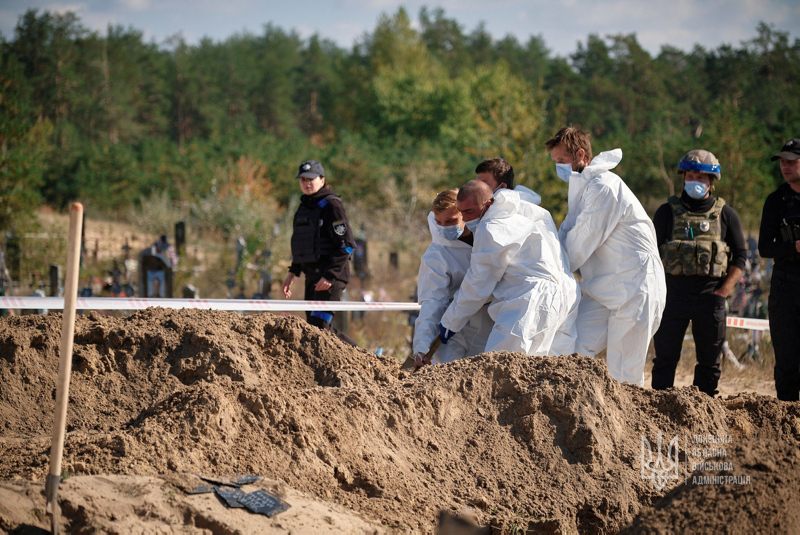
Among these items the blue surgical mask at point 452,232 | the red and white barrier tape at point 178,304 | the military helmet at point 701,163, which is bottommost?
the red and white barrier tape at point 178,304

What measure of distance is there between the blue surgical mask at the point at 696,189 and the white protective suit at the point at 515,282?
1.12m

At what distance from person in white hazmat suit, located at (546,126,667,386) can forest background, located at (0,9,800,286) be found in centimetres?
990

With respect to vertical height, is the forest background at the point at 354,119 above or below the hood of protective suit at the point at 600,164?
above

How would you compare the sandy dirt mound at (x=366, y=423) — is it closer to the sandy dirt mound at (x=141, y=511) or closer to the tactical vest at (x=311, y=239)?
the sandy dirt mound at (x=141, y=511)

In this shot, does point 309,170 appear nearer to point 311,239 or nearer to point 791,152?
point 311,239

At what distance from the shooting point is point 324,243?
856 centimetres

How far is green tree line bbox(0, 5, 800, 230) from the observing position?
20016mm

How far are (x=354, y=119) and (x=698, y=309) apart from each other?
5171 centimetres

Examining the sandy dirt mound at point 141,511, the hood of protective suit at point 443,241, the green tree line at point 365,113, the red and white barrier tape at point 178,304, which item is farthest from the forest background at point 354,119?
the sandy dirt mound at point 141,511

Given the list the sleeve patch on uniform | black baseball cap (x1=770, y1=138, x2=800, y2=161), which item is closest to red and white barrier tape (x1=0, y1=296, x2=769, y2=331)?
the sleeve patch on uniform

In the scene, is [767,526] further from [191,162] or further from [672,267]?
[191,162]

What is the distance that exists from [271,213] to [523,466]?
17.5 metres

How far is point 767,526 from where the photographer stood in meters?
4.27

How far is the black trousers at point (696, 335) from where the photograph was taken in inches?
279
